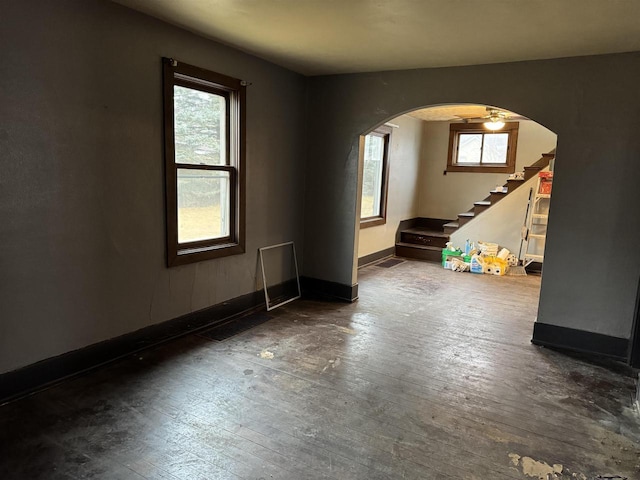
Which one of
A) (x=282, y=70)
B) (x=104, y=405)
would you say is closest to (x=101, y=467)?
(x=104, y=405)

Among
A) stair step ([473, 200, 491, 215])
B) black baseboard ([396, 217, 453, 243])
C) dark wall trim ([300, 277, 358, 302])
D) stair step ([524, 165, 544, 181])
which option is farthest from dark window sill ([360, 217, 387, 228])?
stair step ([524, 165, 544, 181])

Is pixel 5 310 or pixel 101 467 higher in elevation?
pixel 5 310

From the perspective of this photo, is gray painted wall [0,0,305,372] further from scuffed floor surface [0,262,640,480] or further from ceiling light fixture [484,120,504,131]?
ceiling light fixture [484,120,504,131]

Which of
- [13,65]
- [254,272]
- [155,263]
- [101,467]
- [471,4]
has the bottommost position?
[101,467]

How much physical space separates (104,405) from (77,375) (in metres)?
0.50

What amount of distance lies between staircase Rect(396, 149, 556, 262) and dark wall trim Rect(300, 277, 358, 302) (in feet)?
9.60

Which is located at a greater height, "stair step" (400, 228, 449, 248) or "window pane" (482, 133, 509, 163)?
"window pane" (482, 133, 509, 163)

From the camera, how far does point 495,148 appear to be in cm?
795

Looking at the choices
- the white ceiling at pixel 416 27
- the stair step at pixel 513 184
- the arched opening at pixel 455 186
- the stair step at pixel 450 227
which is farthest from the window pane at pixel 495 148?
the white ceiling at pixel 416 27

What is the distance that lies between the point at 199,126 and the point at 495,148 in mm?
6061

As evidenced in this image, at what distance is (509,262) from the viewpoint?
687cm

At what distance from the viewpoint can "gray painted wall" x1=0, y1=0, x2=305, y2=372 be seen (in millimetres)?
2533

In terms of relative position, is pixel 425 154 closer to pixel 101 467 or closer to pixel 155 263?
pixel 155 263

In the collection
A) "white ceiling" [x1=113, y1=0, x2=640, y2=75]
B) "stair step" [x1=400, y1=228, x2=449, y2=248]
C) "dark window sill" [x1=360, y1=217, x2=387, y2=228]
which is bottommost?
"stair step" [x1=400, y1=228, x2=449, y2=248]
